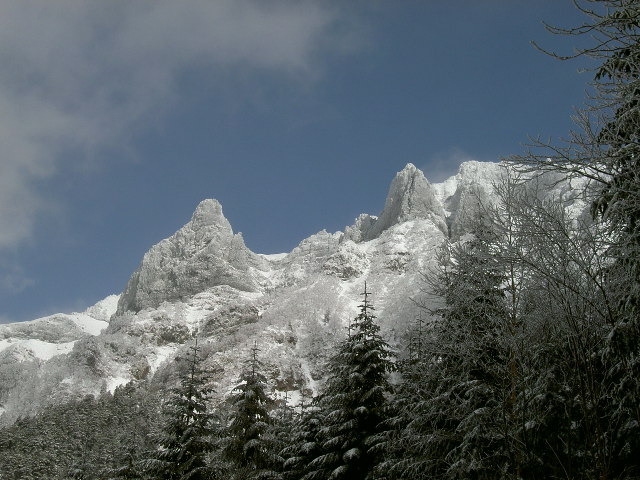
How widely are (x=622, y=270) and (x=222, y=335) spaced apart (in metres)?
174

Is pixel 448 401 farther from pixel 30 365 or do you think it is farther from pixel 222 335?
pixel 30 365

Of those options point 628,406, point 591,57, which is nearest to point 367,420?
point 628,406

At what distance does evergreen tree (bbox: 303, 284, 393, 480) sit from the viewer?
17172mm

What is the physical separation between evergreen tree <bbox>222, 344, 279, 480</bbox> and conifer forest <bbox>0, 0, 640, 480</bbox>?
58 millimetres

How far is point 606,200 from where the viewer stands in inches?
207

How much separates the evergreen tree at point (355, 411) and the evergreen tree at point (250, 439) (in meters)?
2.20

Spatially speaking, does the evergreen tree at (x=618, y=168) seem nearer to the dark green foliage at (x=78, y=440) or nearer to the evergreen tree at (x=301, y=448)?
the evergreen tree at (x=301, y=448)

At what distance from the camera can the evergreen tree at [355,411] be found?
1717 cm

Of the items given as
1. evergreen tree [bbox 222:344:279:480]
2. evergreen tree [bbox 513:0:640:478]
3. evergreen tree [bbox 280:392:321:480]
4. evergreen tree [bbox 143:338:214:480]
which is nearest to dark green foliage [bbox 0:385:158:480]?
evergreen tree [bbox 143:338:214:480]

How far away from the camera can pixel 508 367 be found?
34.7 feet

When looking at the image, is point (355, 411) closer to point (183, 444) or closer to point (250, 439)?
point (250, 439)

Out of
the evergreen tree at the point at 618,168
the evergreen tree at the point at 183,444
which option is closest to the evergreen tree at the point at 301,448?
the evergreen tree at the point at 183,444

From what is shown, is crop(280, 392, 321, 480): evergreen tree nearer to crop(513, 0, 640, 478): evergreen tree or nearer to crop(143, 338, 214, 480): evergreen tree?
crop(143, 338, 214, 480): evergreen tree

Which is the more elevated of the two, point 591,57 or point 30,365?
point 30,365
